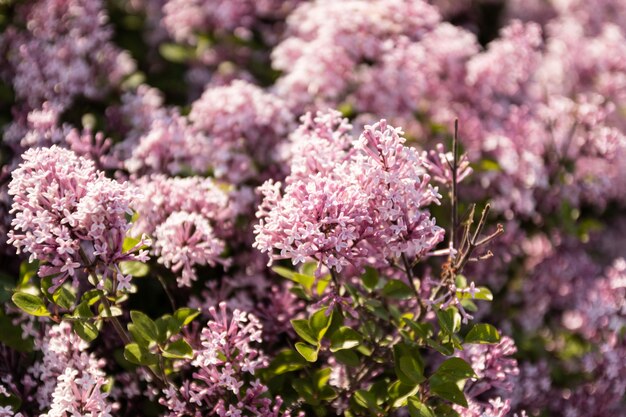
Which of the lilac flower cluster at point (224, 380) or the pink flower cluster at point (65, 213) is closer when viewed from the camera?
the pink flower cluster at point (65, 213)

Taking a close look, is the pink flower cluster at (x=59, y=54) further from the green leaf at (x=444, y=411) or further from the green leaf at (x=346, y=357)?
the green leaf at (x=444, y=411)

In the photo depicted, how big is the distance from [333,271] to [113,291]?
630 mm

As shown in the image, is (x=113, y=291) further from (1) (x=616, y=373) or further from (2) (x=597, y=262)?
(2) (x=597, y=262)

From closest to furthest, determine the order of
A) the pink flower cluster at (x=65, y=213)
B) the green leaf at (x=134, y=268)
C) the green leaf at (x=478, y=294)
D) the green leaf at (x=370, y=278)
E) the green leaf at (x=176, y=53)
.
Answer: the pink flower cluster at (x=65, y=213) < the green leaf at (x=478, y=294) < the green leaf at (x=370, y=278) < the green leaf at (x=134, y=268) < the green leaf at (x=176, y=53)

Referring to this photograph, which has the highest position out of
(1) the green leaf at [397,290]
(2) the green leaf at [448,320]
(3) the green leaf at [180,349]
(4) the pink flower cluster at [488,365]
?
(2) the green leaf at [448,320]

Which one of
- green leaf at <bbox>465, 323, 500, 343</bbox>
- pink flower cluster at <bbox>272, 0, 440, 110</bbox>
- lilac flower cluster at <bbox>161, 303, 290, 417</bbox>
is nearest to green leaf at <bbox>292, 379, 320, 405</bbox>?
lilac flower cluster at <bbox>161, 303, 290, 417</bbox>

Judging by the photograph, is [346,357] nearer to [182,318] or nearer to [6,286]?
[182,318]

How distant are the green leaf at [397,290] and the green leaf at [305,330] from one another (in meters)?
0.30

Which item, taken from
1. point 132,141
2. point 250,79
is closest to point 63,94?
point 132,141

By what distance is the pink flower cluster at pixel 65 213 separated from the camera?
1.76 m

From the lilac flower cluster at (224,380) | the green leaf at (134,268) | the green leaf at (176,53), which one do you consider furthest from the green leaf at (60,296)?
the green leaf at (176,53)

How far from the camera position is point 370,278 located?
2188 mm

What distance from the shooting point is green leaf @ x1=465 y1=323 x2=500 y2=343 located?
1916 mm

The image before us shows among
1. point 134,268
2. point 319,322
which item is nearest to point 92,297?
point 134,268
